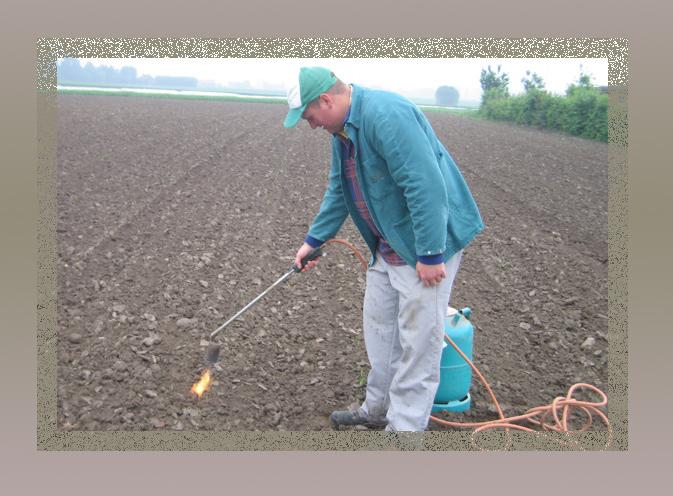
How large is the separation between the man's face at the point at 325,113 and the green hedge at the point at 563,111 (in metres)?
17.7

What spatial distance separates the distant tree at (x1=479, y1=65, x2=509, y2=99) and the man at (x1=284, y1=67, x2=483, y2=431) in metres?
38.0

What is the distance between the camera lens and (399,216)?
120 inches

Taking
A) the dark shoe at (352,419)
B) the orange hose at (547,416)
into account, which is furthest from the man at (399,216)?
the orange hose at (547,416)

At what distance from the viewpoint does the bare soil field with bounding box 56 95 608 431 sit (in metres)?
3.85

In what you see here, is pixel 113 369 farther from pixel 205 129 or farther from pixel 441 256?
pixel 205 129

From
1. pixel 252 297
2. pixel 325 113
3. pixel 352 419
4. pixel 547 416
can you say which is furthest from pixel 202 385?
pixel 547 416

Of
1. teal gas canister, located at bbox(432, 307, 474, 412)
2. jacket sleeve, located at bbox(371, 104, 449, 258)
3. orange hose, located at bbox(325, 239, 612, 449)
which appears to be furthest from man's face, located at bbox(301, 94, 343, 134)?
teal gas canister, located at bbox(432, 307, 474, 412)

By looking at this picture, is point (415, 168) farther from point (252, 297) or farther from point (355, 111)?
point (252, 297)

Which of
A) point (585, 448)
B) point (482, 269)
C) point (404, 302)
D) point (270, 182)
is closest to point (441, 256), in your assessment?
point (404, 302)

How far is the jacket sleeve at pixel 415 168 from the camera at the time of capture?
2801mm

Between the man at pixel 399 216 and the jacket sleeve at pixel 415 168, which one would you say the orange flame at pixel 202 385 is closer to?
the man at pixel 399 216

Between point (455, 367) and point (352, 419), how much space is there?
680 mm

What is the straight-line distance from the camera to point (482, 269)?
6.54 meters

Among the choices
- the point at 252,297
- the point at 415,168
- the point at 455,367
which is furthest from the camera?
the point at 252,297
